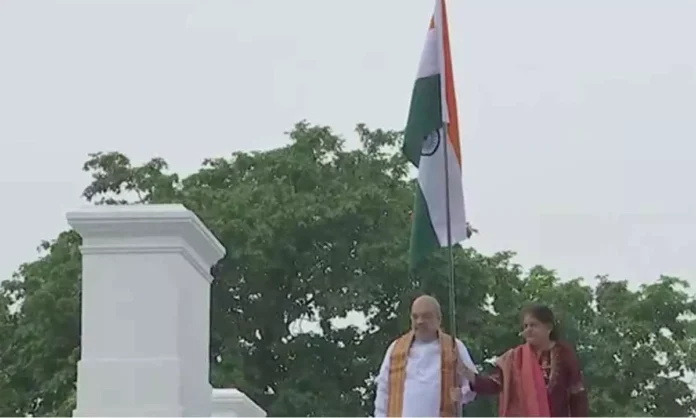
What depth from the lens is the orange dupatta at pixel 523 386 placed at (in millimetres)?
7172

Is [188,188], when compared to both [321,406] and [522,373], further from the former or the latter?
[522,373]

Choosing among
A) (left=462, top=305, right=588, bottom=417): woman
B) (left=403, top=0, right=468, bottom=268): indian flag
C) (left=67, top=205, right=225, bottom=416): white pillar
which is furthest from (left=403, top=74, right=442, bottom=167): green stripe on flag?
(left=67, top=205, right=225, bottom=416): white pillar

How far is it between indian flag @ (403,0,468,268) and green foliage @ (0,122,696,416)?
15.6 m

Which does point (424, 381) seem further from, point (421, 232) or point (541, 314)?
point (421, 232)

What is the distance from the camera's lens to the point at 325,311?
991 inches

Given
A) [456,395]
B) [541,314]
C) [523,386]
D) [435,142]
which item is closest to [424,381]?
[456,395]

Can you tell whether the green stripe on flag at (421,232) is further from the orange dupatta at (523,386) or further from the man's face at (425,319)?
the orange dupatta at (523,386)

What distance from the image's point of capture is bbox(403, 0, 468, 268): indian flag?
25.7 feet

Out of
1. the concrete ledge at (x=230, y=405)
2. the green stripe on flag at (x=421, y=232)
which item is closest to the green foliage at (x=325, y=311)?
the concrete ledge at (x=230, y=405)

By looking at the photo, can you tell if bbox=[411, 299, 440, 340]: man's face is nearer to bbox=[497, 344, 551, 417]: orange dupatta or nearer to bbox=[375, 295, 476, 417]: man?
bbox=[375, 295, 476, 417]: man

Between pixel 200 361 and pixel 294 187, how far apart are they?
1864 cm

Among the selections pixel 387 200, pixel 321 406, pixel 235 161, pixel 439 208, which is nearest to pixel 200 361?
pixel 439 208

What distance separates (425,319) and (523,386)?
556mm

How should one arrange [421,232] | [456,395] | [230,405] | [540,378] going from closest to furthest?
[540,378] → [456,395] → [421,232] → [230,405]
